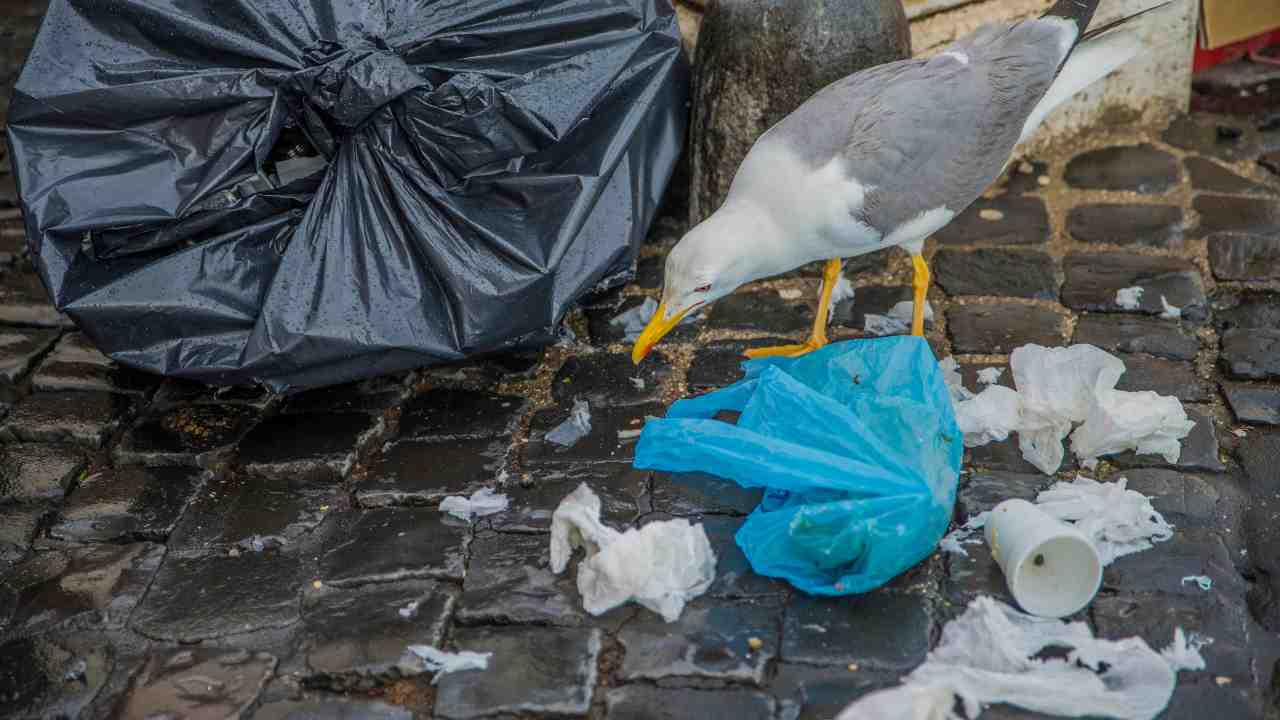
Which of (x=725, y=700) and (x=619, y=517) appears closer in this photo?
(x=725, y=700)

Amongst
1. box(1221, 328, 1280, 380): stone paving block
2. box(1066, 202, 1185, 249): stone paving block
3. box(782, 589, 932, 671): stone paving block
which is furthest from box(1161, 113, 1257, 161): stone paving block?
box(782, 589, 932, 671): stone paving block

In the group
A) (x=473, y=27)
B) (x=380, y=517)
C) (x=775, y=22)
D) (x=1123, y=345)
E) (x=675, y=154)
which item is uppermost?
(x=473, y=27)

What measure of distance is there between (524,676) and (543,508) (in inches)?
22.2

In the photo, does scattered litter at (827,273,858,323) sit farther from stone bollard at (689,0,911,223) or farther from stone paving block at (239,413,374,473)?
stone paving block at (239,413,374,473)

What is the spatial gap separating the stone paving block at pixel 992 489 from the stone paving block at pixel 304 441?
1.53 meters

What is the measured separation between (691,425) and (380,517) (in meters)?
0.78

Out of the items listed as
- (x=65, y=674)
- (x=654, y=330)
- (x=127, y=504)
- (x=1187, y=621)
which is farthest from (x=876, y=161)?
(x=65, y=674)

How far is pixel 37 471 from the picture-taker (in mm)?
3143

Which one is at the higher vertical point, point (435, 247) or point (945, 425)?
point (435, 247)

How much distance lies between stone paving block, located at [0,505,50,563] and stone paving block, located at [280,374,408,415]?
0.67 metres

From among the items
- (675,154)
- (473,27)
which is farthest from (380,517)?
(675,154)

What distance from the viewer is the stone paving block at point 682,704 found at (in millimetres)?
2281

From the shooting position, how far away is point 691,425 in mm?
2801

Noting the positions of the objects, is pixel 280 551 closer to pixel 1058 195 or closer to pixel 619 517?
pixel 619 517
